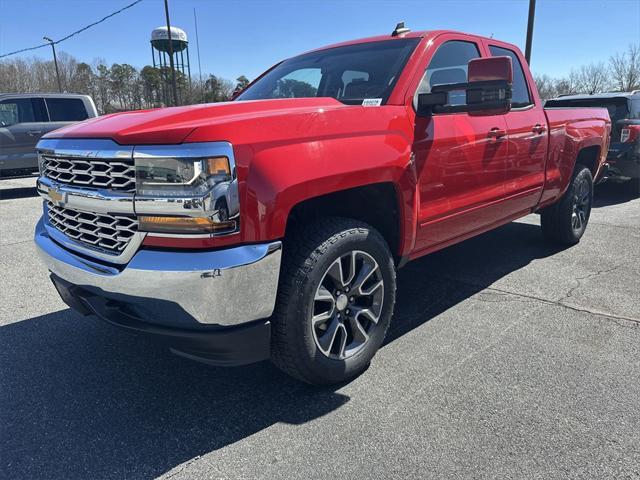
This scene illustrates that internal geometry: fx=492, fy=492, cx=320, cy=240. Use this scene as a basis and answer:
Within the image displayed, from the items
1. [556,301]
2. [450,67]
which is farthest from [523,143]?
[556,301]

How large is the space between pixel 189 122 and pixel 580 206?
188 inches

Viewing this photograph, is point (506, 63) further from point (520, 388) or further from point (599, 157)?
point (599, 157)

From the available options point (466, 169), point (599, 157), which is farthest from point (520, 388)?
point (599, 157)

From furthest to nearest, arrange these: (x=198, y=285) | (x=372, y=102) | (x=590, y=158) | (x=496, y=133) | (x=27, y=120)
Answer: (x=27, y=120)
(x=590, y=158)
(x=496, y=133)
(x=372, y=102)
(x=198, y=285)

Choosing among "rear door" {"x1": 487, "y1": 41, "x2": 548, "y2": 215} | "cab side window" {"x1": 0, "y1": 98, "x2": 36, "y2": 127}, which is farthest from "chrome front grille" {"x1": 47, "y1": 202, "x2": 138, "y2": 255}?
"cab side window" {"x1": 0, "y1": 98, "x2": 36, "y2": 127}

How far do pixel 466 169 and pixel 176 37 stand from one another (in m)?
32.8

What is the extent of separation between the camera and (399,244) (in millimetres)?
3033

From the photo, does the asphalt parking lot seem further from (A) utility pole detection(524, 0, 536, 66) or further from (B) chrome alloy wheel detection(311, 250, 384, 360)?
(A) utility pole detection(524, 0, 536, 66)

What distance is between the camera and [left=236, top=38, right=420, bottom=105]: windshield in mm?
3154

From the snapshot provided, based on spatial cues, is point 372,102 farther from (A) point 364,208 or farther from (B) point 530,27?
(B) point 530,27

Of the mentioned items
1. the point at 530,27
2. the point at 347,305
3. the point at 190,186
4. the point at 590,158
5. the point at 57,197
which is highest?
the point at 530,27

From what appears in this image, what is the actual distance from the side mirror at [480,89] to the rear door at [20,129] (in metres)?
10.4

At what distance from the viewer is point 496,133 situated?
3666 millimetres

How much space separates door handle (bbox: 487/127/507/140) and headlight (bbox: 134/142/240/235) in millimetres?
2278
